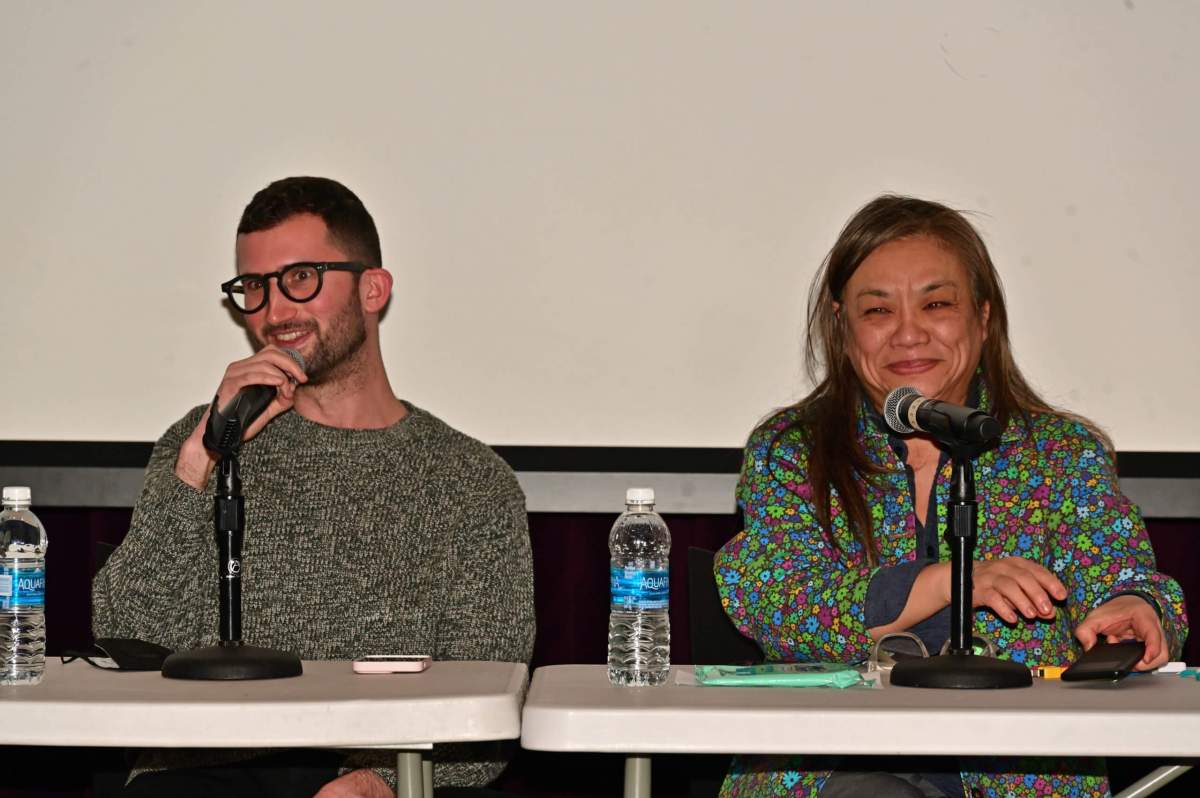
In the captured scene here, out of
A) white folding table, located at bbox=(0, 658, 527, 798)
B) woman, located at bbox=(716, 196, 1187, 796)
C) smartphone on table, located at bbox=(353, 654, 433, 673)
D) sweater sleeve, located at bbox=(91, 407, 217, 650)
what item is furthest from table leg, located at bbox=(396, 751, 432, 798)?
sweater sleeve, located at bbox=(91, 407, 217, 650)

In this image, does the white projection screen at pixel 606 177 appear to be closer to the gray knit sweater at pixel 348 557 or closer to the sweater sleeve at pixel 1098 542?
the gray knit sweater at pixel 348 557

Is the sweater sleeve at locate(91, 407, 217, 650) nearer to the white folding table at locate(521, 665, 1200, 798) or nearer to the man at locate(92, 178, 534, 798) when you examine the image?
the man at locate(92, 178, 534, 798)

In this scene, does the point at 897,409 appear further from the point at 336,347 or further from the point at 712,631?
the point at 336,347

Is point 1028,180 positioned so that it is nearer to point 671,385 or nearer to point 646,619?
point 671,385

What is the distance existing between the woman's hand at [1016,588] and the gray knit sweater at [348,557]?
0.82 metres

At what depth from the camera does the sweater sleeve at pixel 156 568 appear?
227cm

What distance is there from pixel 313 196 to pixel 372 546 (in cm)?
65

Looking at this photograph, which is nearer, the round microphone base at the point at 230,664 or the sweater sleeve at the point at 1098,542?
the round microphone base at the point at 230,664

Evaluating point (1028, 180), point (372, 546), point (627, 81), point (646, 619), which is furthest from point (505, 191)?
point (646, 619)

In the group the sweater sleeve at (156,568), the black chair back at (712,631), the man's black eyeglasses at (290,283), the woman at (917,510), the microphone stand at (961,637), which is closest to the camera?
the microphone stand at (961,637)

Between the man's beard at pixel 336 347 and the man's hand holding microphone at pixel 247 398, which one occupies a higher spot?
the man's beard at pixel 336 347

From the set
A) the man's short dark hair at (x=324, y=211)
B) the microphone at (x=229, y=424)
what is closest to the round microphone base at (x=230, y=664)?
the microphone at (x=229, y=424)

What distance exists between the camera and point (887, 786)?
1902 millimetres

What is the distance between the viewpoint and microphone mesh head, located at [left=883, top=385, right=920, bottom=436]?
193cm
